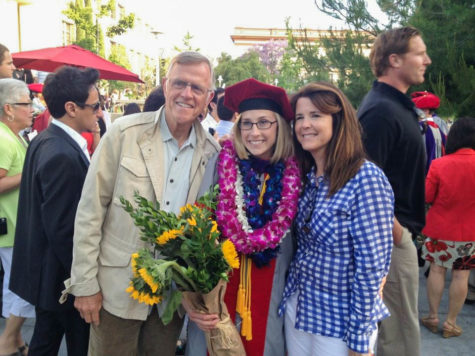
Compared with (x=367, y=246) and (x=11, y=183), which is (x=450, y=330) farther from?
(x=11, y=183)

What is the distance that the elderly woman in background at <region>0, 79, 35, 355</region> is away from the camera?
3.23 m

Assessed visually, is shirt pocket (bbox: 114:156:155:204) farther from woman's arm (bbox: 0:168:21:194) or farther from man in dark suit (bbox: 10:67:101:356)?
woman's arm (bbox: 0:168:21:194)

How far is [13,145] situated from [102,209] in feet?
4.92

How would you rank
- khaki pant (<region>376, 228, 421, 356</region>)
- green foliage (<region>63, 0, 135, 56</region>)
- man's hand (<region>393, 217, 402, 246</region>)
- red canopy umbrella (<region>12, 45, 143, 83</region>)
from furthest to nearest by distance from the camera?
1. green foliage (<region>63, 0, 135, 56</region>)
2. red canopy umbrella (<region>12, 45, 143, 83</region>)
3. khaki pant (<region>376, 228, 421, 356</region>)
4. man's hand (<region>393, 217, 402, 246</region>)

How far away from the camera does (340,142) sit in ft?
7.25

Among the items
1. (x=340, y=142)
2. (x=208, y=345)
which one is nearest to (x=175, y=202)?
(x=208, y=345)

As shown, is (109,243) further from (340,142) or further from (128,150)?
(340,142)

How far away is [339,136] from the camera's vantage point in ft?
7.31

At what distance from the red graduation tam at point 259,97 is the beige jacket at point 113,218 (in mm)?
586

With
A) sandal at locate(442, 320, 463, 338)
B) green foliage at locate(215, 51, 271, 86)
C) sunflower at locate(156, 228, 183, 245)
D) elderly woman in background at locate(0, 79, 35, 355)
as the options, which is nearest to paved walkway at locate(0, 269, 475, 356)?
sandal at locate(442, 320, 463, 338)

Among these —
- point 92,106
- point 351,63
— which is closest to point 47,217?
point 92,106

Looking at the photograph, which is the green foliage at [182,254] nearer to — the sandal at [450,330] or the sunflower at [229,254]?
the sunflower at [229,254]

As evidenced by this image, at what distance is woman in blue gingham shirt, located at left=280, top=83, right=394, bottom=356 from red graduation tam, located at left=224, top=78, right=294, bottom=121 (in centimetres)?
7

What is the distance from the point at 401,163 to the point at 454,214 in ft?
5.53
